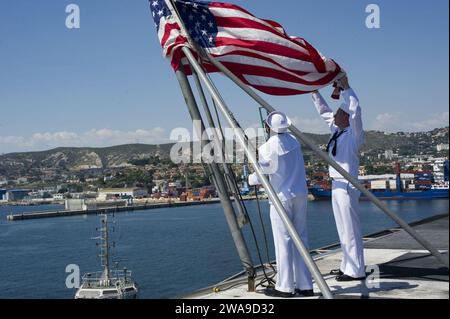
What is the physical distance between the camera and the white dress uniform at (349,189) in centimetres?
705

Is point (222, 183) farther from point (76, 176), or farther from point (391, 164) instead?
point (76, 176)

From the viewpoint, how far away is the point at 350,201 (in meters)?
7.26

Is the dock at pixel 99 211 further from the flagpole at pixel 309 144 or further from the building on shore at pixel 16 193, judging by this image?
the flagpole at pixel 309 144

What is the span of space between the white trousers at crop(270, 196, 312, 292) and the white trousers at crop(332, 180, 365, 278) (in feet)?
3.32

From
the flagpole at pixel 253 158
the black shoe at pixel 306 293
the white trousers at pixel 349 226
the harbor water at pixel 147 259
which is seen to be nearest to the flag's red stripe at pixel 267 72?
the flagpole at pixel 253 158

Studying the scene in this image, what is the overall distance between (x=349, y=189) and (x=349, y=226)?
43 centimetres

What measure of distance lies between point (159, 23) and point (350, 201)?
298 cm

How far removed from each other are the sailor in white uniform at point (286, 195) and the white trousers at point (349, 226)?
1.02 metres

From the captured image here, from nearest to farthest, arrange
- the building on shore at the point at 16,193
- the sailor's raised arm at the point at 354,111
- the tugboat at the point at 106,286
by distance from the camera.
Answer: the sailor's raised arm at the point at 354,111, the tugboat at the point at 106,286, the building on shore at the point at 16,193

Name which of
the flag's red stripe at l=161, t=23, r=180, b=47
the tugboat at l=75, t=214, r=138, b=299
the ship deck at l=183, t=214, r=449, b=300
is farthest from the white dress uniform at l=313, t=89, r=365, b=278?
the tugboat at l=75, t=214, r=138, b=299

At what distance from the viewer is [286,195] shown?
6348mm

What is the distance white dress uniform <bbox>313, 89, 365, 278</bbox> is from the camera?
23.1 ft

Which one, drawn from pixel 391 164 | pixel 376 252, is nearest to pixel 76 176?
pixel 391 164

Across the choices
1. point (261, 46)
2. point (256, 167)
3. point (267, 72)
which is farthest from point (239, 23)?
point (256, 167)
